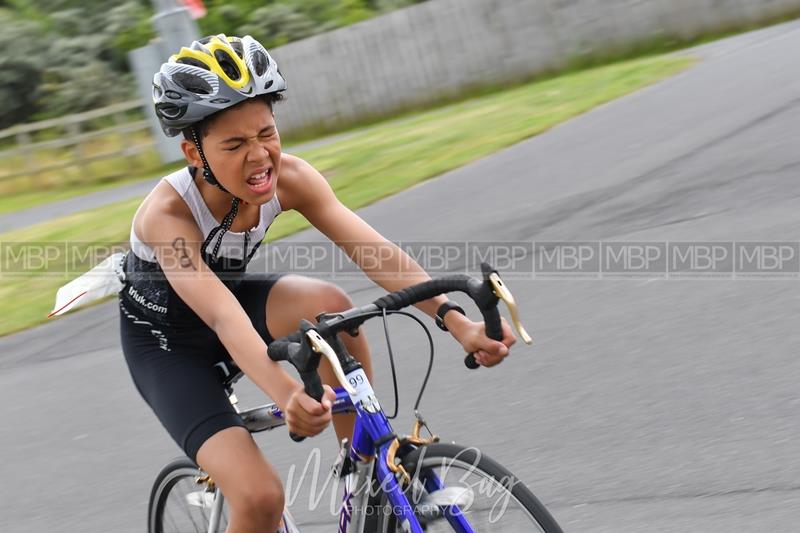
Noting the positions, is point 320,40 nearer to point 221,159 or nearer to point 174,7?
point 174,7

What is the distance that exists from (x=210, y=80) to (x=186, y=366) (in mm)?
1013

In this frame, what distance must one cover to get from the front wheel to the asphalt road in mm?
1227

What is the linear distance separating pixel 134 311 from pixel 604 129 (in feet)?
25.7

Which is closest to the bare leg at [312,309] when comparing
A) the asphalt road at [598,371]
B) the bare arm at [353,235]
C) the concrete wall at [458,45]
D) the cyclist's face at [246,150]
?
the bare arm at [353,235]

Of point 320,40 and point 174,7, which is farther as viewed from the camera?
point 320,40

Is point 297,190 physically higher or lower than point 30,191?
higher

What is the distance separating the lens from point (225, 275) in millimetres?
3803

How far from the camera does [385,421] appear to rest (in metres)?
3.12

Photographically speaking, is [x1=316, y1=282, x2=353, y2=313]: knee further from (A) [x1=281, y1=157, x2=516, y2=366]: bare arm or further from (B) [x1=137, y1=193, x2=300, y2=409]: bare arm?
(B) [x1=137, y1=193, x2=300, y2=409]: bare arm

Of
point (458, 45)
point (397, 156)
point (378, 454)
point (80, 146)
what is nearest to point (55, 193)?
point (80, 146)

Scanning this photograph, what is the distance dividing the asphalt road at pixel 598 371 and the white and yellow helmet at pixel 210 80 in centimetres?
204

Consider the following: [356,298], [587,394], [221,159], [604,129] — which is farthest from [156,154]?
[221,159]

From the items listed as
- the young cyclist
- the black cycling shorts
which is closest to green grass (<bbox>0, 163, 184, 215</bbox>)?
the black cycling shorts

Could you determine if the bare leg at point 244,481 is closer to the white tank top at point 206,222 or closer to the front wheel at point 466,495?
the front wheel at point 466,495
